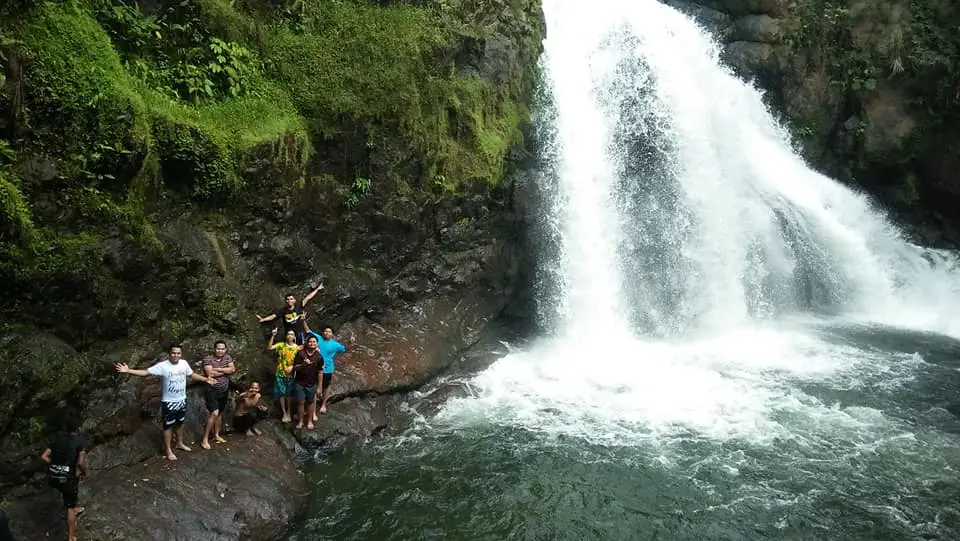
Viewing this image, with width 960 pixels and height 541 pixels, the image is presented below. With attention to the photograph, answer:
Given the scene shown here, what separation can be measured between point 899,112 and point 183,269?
2149cm

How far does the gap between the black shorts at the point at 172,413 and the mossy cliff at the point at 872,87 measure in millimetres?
20241

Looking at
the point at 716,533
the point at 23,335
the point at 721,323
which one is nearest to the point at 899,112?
the point at 721,323

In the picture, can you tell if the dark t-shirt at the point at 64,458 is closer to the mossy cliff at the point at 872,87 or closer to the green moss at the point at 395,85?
the green moss at the point at 395,85

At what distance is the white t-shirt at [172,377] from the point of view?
8016mm

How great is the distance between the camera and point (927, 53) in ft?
65.0

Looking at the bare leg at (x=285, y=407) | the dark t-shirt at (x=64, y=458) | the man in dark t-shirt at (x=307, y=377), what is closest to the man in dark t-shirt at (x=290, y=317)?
the man in dark t-shirt at (x=307, y=377)

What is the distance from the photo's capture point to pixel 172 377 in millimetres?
8078

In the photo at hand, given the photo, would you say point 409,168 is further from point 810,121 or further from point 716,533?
point 810,121

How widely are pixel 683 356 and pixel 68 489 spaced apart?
37.3 feet

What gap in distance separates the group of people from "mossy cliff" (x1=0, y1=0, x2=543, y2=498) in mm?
712

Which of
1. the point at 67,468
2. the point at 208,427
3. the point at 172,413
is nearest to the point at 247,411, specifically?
the point at 208,427


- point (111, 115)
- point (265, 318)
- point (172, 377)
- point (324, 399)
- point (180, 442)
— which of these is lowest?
point (180, 442)

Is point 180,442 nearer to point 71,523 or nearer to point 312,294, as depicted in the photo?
point 71,523

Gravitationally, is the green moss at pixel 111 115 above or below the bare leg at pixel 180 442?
→ above
